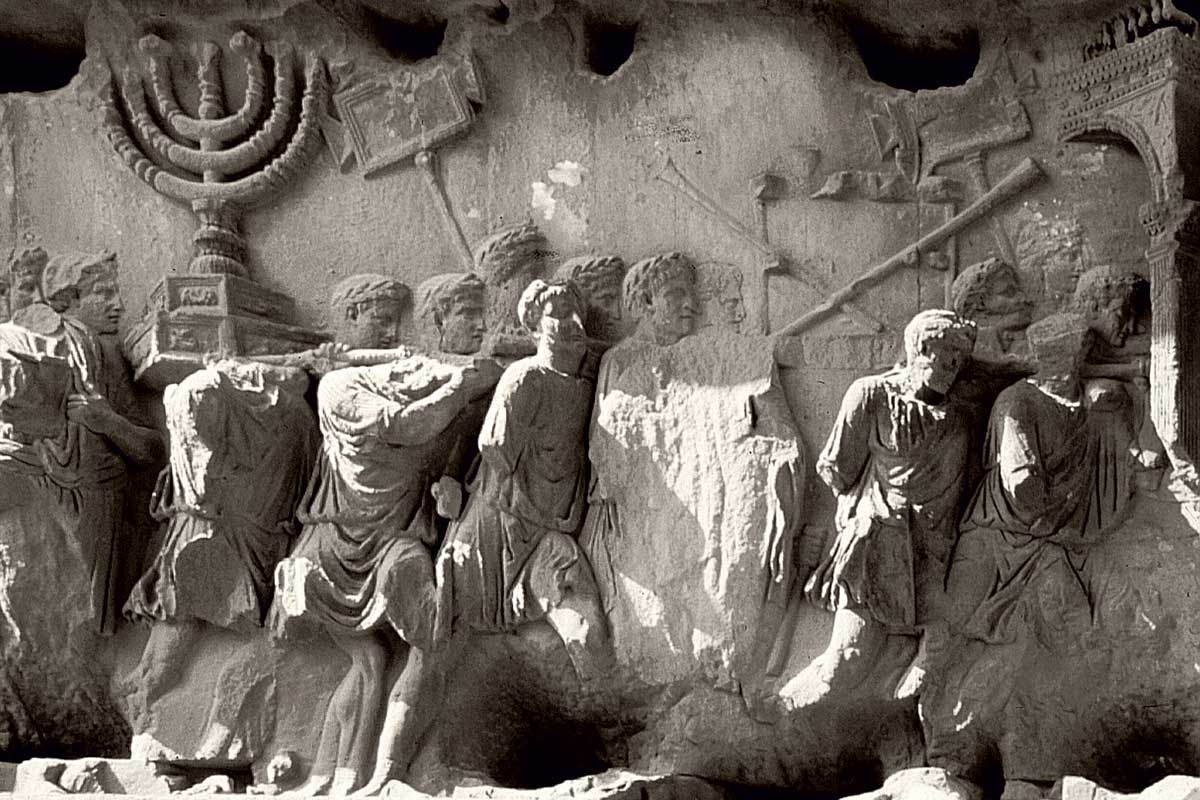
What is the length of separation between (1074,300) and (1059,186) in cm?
35

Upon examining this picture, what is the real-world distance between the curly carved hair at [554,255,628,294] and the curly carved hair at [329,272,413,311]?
483 millimetres

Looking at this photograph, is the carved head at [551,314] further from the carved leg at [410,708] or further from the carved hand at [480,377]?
the carved leg at [410,708]

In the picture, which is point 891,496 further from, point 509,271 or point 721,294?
point 509,271

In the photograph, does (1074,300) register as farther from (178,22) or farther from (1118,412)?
(178,22)

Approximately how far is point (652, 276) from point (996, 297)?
1.00 m

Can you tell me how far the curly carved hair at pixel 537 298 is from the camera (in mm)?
8008

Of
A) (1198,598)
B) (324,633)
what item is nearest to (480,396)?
(324,633)

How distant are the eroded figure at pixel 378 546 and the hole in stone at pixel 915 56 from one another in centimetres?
151

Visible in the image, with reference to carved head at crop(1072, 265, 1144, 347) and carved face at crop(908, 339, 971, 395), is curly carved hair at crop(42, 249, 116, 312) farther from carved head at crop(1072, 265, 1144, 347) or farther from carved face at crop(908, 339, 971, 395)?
carved head at crop(1072, 265, 1144, 347)

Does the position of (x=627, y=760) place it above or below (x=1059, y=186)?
below

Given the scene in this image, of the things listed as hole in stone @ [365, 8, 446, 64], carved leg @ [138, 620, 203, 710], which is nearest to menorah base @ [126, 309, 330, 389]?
carved leg @ [138, 620, 203, 710]

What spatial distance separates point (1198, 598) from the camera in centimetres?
766

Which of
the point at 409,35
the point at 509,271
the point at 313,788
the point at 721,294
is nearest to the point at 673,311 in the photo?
the point at 721,294

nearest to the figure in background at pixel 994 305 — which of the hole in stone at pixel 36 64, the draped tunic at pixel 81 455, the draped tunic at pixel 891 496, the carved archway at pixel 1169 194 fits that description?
the draped tunic at pixel 891 496
